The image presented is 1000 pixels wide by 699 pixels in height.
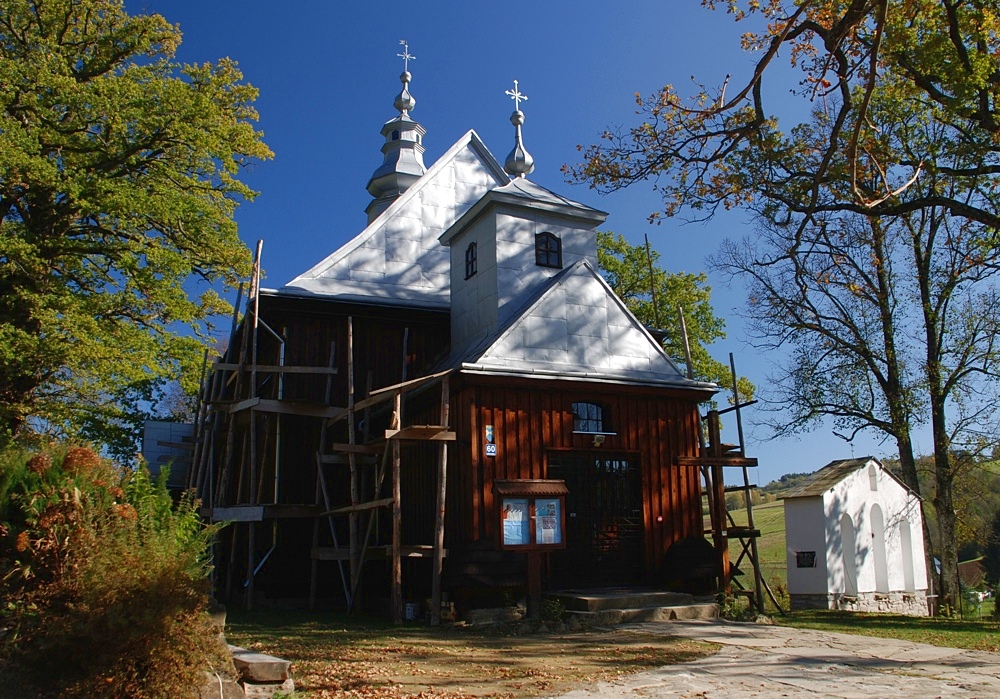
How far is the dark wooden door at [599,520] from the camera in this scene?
15117 millimetres

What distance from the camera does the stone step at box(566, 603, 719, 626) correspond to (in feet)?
41.3

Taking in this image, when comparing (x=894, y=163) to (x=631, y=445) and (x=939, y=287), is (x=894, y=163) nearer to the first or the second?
(x=939, y=287)

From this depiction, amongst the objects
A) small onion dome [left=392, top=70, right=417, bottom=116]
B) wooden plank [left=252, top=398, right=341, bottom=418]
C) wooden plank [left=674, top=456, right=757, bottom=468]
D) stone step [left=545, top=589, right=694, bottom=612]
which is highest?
small onion dome [left=392, top=70, right=417, bottom=116]

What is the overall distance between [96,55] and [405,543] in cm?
Result: 1442

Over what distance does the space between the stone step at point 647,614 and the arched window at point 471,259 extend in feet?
26.0

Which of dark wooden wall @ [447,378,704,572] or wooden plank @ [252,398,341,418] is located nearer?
dark wooden wall @ [447,378,704,572]

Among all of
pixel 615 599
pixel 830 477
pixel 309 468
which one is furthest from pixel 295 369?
pixel 830 477

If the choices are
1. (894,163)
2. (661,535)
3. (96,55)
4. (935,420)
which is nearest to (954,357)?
(935,420)

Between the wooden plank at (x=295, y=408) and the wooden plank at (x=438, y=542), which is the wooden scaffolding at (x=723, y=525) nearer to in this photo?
the wooden plank at (x=438, y=542)

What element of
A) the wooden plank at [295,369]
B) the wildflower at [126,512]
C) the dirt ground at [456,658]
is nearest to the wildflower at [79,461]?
the wildflower at [126,512]

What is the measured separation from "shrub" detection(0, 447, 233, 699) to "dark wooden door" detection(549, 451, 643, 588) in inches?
362

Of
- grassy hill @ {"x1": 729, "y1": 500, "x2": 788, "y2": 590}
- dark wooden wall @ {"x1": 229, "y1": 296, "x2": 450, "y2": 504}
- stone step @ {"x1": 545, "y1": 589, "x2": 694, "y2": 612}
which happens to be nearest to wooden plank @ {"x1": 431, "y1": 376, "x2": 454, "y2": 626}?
stone step @ {"x1": 545, "y1": 589, "x2": 694, "y2": 612}

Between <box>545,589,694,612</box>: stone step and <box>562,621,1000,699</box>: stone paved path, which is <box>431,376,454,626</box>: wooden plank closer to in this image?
<box>545,589,694,612</box>: stone step

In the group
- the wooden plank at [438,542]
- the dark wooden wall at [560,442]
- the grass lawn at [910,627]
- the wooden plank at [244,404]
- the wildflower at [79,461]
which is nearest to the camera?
the wildflower at [79,461]
